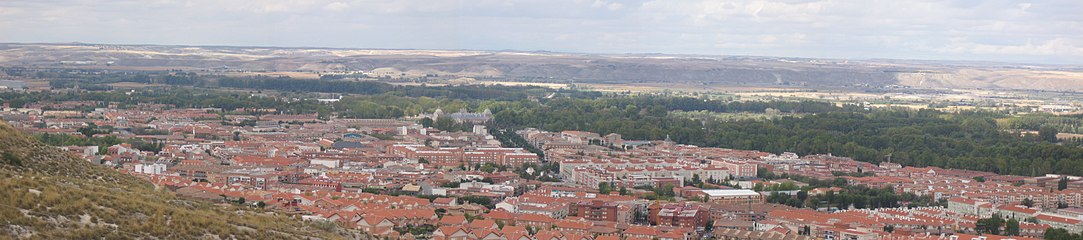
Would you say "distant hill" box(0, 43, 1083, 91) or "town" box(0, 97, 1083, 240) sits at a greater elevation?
"town" box(0, 97, 1083, 240)

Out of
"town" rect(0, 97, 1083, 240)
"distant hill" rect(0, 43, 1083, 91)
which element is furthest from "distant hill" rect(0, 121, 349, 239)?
"distant hill" rect(0, 43, 1083, 91)

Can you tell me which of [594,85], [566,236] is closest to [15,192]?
[566,236]

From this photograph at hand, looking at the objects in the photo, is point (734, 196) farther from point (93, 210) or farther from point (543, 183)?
point (93, 210)

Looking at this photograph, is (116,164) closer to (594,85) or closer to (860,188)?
(860,188)

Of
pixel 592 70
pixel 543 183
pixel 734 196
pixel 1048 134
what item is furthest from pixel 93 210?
pixel 592 70

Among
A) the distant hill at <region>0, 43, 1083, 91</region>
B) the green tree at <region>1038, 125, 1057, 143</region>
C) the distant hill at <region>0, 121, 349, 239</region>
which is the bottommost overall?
the distant hill at <region>0, 43, 1083, 91</region>

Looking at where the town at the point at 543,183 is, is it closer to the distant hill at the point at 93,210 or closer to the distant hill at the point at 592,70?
the distant hill at the point at 93,210

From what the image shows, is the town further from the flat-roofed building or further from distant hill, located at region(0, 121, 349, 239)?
distant hill, located at region(0, 121, 349, 239)
